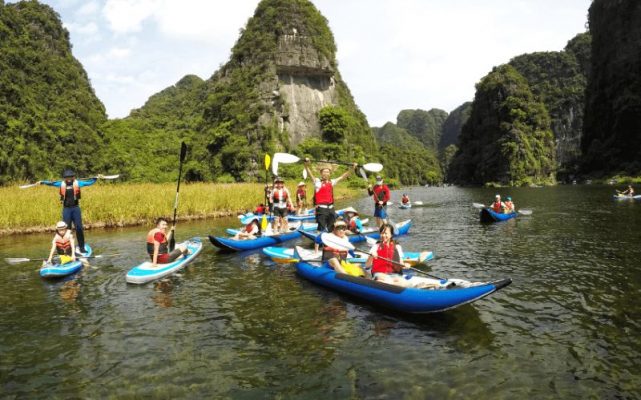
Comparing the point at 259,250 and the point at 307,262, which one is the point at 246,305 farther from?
the point at 259,250

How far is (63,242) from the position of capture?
33.6ft

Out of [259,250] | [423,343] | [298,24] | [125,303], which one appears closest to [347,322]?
[423,343]

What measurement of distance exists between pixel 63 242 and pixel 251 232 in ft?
16.9

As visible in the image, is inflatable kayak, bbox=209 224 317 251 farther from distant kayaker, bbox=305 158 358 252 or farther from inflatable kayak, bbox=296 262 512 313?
inflatable kayak, bbox=296 262 512 313

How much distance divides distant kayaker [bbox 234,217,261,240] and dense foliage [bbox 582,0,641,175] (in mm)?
68388

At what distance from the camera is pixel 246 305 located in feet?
25.4

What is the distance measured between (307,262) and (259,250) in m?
4.03

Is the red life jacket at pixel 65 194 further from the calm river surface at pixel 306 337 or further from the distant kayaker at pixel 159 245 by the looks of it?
the distant kayaker at pixel 159 245

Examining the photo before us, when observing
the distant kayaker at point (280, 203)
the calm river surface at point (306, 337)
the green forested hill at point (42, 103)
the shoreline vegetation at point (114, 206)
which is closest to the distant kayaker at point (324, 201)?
the calm river surface at point (306, 337)

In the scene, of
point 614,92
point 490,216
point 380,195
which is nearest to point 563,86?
point 614,92

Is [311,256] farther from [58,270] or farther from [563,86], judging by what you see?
[563,86]

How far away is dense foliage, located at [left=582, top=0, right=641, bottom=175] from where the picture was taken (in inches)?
2724

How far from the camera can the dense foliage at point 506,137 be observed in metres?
86.6

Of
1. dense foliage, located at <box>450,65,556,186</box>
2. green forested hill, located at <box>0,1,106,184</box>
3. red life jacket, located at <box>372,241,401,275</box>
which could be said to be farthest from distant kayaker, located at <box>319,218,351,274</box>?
dense foliage, located at <box>450,65,556,186</box>
